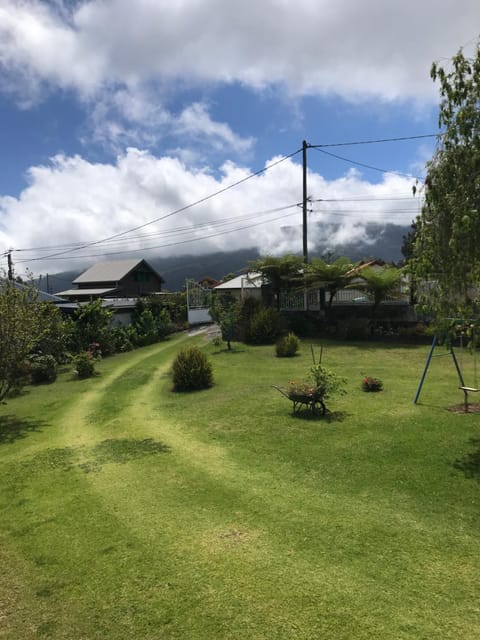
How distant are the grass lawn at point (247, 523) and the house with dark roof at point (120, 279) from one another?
4541 cm

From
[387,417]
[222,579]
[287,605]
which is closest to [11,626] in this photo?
[222,579]

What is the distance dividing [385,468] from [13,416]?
11.2m

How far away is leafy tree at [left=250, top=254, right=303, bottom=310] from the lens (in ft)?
81.5

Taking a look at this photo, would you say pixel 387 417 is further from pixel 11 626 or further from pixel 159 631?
pixel 11 626

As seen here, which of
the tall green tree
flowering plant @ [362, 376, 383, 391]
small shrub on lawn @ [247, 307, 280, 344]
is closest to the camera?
flowering plant @ [362, 376, 383, 391]

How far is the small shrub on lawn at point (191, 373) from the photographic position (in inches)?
589

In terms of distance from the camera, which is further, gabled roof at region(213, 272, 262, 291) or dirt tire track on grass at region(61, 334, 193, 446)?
gabled roof at region(213, 272, 262, 291)

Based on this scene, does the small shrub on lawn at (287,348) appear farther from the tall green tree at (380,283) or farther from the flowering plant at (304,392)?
the flowering plant at (304,392)

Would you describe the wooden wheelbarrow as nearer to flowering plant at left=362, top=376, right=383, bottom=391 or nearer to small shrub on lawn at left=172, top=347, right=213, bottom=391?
flowering plant at left=362, top=376, right=383, bottom=391

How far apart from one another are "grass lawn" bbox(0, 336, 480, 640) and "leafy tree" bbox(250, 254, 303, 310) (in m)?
13.4

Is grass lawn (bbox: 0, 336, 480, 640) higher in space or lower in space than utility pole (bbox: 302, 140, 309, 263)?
lower

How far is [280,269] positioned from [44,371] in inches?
514

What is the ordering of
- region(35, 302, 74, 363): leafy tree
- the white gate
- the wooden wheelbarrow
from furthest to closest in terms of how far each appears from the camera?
the white gate
region(35, 302, 74, 363): leafy tree
the wooden wheelbarrow

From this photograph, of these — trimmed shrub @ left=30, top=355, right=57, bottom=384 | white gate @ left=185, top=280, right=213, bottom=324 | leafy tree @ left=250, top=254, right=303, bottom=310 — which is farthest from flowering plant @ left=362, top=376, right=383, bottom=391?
white gate @ left=185, top=280, right=213, bottom=324
